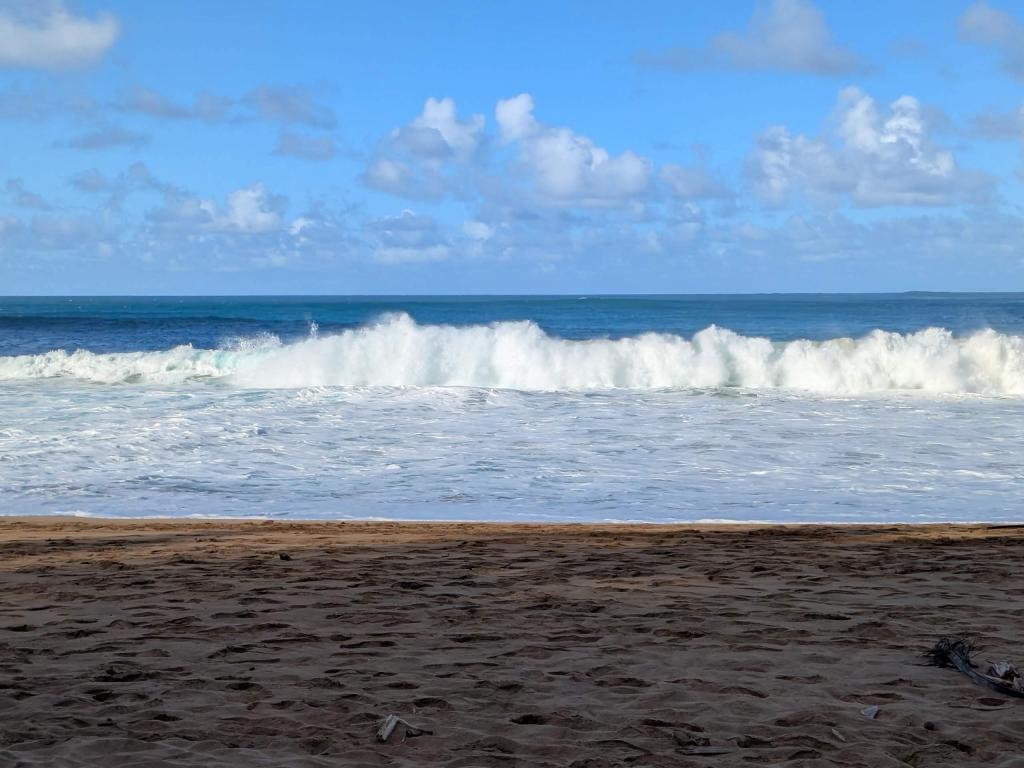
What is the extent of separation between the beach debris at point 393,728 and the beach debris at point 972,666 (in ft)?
7.88

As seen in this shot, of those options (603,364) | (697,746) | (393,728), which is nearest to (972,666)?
(697,746)

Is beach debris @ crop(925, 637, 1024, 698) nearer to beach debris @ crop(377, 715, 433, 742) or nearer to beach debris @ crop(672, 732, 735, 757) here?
beach debris @ crop(672, 732, 735, 757)

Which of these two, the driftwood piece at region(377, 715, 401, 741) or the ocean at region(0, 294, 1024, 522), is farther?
the ocean at region(0, 294, 1024, 522)

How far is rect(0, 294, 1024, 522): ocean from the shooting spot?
10648mm

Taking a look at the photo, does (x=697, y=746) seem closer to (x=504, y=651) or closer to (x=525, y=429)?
(x=504, y=651)

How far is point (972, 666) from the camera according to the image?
4543mm

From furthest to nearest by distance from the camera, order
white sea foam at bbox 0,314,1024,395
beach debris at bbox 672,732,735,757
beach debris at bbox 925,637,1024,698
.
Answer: white sea foam at bbox 0,314,1024,395 → beach debris at bbox 925,637,1024,698 → beach debris at bbox 672,732,735,757

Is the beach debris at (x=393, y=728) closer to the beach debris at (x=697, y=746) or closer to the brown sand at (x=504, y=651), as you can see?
the brown sand at (x=504, y=651)

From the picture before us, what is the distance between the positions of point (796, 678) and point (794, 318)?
66.7 metres

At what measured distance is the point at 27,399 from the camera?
20.4 metres

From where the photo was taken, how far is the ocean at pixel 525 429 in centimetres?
1065

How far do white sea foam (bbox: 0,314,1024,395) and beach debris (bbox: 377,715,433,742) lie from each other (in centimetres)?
1942

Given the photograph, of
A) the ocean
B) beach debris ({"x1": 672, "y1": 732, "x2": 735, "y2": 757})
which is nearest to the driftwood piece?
beach debris ({"x1": 672, "y1": 732, "x2": 735, "y2": 757})

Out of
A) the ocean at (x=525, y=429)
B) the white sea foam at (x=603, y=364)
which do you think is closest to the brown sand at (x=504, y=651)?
the ocean at (x=525, y=429)
